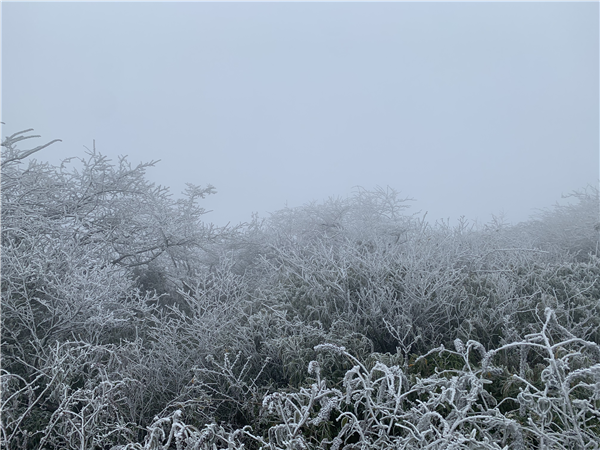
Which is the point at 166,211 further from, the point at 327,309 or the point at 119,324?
the point at 327,309

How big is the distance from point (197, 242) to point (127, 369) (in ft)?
10.6

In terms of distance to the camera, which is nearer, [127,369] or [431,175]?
[127,369]

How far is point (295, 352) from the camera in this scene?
2.73 meters

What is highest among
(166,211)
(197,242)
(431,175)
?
(166,211)

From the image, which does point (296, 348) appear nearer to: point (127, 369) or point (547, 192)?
point (127, 369)

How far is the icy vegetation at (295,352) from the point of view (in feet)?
5.48

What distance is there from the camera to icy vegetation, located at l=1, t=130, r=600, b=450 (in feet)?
5.48

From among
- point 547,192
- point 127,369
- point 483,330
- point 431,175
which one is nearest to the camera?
point 127,369

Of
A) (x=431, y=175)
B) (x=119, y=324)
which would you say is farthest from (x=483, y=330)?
(x=431, y=175)

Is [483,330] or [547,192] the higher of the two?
[483,330]

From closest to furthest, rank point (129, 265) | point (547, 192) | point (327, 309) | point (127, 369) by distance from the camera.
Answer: point (127, 369) < point (327, 309) < point (129, 265) < point (547, 192)

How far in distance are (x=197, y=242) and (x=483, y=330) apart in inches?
163

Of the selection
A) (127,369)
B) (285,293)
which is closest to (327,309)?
(285,293)

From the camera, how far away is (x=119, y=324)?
3533 mm
